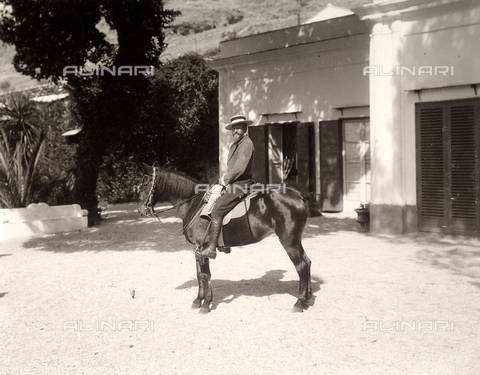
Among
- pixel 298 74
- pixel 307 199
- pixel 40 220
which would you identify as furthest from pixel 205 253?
pixel 298 74

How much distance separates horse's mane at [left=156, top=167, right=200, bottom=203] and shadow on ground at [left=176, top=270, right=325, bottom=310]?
126 cm

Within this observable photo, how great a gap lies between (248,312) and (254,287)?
1.16 metres

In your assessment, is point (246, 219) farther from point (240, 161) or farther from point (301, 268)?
point (301, 268)

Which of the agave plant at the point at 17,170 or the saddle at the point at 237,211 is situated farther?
the agave plant at the point at 17,170

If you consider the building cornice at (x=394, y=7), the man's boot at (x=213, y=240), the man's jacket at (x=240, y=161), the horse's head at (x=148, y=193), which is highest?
the building cornice at (x=394, y=7)

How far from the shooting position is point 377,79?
10.6 m

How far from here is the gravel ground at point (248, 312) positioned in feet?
13.7

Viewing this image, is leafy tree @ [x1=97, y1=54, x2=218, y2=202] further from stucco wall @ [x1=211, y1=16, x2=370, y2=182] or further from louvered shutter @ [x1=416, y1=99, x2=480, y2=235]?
louvered shutter @ [x1=416, y1=99, x2=480, y2=235]

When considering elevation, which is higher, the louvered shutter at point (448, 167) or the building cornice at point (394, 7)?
the building cornice at point (394, 7)

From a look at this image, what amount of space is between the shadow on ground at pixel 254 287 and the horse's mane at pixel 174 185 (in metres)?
1.26

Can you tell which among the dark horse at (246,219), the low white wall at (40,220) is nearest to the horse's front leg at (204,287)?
the dark horse at (246,219)

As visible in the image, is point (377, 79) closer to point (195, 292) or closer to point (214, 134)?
point (195, 292)

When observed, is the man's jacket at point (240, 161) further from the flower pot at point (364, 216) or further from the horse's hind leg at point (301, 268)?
the flower pot at point (364, 216)

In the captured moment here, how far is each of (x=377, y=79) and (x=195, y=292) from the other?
6.31 meters
